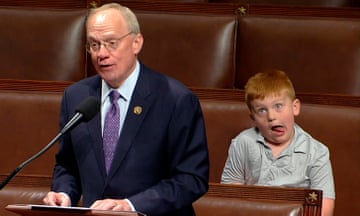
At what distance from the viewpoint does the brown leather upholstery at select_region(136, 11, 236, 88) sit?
1.34 meters

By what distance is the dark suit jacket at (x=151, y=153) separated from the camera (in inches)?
36.2

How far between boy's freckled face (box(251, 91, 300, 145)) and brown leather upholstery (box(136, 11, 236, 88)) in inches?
8.5

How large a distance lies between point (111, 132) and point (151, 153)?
0.15ft

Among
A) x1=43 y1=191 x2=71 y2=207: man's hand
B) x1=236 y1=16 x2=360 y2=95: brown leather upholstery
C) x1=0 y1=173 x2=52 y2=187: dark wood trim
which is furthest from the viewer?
x1=236 y1=16 x2=360 y2=95: brown leather upholstery

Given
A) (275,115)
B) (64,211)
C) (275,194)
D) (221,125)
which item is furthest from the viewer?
(221,125)

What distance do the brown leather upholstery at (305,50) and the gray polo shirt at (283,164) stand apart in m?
0.19

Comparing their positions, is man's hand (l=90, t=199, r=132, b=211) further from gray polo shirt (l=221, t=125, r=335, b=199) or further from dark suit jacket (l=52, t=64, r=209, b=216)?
gray polo shirt (l=221, t=125, r=335, b=199)

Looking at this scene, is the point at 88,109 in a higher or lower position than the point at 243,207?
higher

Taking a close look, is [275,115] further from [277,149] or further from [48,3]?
[48,3]

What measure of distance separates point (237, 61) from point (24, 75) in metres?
0.30

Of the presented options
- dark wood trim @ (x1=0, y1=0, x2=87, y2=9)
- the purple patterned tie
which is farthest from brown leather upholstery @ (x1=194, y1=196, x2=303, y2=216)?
dark wood trim @ (x1=0, y1=0, x2=87, y2=9)

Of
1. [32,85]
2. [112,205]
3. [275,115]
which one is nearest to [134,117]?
[112,205]

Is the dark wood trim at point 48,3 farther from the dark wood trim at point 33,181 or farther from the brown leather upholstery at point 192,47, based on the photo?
the dark wood trim at point 33,181

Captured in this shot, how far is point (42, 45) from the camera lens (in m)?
1.36
